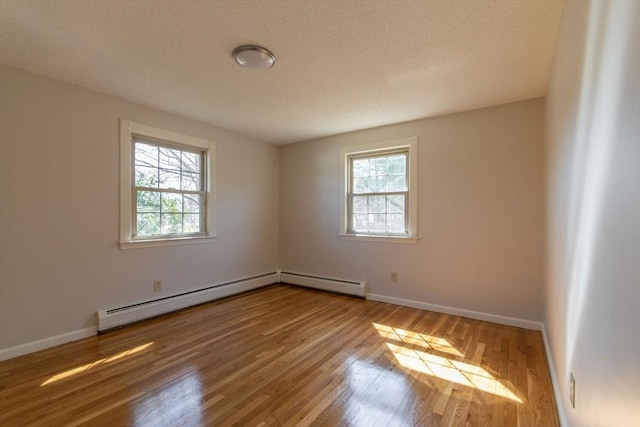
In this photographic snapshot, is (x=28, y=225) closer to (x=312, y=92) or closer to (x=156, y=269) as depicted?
(x=156, y=269)

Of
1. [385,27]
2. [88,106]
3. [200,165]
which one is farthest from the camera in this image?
[200,165]

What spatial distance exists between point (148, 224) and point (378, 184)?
9.76 feet

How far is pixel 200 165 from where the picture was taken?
13.3 ft

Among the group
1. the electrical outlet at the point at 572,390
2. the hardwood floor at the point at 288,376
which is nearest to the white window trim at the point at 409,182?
the hardwood floor at the point at 288,376

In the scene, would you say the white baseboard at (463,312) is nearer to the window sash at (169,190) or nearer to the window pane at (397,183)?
the window pane at (397,183)

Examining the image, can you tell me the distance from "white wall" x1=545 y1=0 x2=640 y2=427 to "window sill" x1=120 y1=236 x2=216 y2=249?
3.71 m

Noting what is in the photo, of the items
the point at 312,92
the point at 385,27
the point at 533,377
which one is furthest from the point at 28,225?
the point at 533,377

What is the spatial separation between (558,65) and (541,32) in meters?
0.27

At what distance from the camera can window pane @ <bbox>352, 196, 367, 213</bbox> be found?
434 cm

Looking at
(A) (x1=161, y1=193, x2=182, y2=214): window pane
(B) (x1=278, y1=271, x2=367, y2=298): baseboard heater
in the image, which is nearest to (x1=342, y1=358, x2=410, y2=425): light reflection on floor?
(B) (x1=278, y1=271, x2=367, y2=298): baseboard heater

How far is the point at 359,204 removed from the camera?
440 centimetres

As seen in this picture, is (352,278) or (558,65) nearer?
(558,65)

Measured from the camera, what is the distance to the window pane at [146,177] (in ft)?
11.1

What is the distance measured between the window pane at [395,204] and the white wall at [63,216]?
8.96 ft
